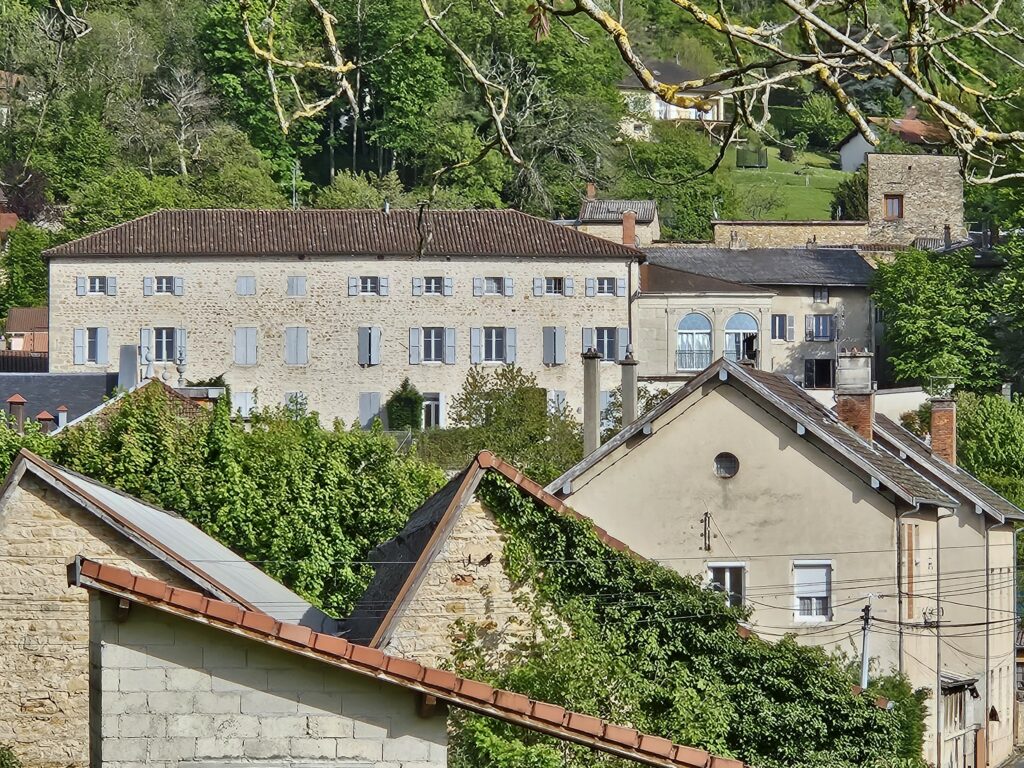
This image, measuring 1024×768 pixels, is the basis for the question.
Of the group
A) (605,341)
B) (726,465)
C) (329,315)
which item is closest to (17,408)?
(726,465)

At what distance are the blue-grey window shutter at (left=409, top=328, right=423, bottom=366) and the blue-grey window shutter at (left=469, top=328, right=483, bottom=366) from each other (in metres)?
1.75

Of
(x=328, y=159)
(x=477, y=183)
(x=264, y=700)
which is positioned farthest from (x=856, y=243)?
(x=264, y=700)

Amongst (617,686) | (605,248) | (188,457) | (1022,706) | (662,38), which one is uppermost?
(662,38)

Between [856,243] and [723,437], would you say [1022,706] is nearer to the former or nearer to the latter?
[723,437]

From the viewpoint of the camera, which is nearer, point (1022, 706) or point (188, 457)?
point (188, 457)

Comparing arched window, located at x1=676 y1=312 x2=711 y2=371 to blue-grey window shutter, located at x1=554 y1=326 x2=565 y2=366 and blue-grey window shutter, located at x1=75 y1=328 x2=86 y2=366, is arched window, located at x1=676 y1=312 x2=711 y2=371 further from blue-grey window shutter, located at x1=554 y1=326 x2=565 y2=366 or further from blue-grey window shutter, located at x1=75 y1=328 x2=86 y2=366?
blue-grey window shutter, located at x1=75 y1=328 x2=86 y2=366

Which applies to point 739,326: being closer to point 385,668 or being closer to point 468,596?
point 468,596

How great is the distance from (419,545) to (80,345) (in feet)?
172

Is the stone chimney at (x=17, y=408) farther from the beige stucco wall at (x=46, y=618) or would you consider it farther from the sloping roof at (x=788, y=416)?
the beige stucco wall at (x=46, y=618)

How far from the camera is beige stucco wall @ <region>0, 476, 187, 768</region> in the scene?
2047cm

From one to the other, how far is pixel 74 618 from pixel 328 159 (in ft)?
A: 291

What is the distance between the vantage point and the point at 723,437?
1214 inches

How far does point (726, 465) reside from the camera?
30.8 metres

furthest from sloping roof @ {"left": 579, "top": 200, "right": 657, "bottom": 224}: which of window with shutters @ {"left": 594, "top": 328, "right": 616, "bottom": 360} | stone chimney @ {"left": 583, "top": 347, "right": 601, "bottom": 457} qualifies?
stone chimney @ {"left": 583, "top": 347, "right": 601, "bottom": 457}
